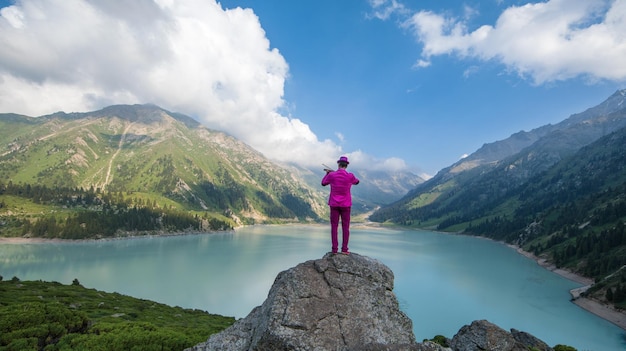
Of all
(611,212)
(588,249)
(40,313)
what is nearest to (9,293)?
(40,313)

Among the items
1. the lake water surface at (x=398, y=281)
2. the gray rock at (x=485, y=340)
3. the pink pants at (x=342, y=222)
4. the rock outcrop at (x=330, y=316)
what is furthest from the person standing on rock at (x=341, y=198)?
the lake water surface at (x=398, y=281)

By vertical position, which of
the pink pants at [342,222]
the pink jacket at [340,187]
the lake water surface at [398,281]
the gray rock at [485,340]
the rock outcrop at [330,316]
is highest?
the pink jacket at [340,187]

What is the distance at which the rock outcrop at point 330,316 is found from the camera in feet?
32.1

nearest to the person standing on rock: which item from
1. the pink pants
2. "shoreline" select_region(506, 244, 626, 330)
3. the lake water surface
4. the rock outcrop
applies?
the pink pants

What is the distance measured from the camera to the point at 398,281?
91.9 metres

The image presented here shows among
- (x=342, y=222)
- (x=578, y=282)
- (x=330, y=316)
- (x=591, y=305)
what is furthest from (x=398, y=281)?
(x=330, y=316)

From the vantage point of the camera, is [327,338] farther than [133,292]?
No

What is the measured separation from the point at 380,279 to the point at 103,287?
297 feet

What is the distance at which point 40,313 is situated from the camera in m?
19.5

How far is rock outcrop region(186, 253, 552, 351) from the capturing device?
9.80m

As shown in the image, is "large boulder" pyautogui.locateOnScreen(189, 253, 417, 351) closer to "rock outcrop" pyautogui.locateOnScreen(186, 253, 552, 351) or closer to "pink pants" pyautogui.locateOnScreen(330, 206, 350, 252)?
"rock outcrop" pyautogui.locateOnScreen(186, 253, 552, 351)

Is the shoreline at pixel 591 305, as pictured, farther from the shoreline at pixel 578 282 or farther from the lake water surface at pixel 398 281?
the lake water surface at pixel 398 281

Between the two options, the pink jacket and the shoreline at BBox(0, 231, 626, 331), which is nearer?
the pink jacket

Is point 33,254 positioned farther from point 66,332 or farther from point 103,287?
point 66,332
